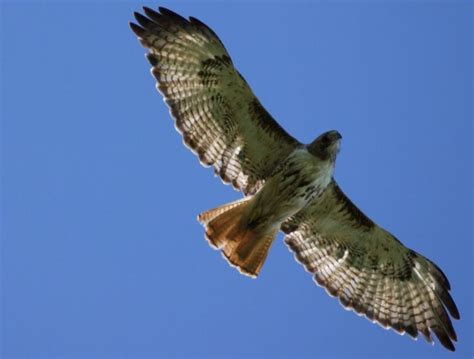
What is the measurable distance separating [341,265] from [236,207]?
1.98 meters

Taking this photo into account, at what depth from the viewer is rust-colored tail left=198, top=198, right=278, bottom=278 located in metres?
12.9

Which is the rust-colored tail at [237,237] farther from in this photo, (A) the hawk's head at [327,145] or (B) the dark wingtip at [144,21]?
(B) the dark wingtip at [144,21]

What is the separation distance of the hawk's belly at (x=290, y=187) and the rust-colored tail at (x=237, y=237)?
14 cm

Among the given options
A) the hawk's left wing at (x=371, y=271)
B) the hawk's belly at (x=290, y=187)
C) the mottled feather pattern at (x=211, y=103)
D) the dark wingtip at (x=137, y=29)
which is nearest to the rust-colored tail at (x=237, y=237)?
the hawk's belly at (x=290, y=187)

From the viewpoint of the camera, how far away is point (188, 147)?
43.4 feet

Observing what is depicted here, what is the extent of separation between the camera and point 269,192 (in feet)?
42.7

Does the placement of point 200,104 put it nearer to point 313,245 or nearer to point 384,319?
point 313,245

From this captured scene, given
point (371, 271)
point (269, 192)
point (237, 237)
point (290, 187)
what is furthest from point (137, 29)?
point (371, 271)

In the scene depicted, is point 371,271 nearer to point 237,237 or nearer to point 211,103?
point 237,237

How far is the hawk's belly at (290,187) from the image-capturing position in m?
12.9

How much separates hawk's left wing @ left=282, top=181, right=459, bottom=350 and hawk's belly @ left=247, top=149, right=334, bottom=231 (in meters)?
0.69

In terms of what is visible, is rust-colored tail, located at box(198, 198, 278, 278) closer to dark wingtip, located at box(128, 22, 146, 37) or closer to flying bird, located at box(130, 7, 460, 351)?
flying bird, located at box(130, 7, 460, 351)

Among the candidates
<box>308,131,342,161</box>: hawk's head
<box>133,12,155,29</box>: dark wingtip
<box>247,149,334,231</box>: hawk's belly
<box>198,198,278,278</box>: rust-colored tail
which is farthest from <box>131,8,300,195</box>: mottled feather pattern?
<box>198,198,278,278</box>: rust-colored tail

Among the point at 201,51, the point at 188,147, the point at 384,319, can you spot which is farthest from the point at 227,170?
the point at 384,319
